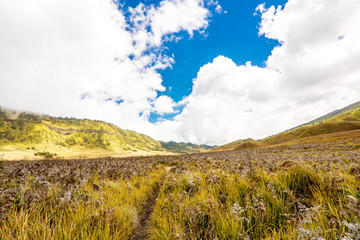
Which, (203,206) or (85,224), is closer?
(85,224)

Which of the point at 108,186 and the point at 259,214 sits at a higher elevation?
the point at 108,186

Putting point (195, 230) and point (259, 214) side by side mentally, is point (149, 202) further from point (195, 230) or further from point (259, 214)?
Answer: point (259, 214)

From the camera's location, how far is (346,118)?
440ft

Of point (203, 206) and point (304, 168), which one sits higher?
point (304, 168)

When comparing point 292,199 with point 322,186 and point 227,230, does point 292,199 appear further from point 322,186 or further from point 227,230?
point 227,230

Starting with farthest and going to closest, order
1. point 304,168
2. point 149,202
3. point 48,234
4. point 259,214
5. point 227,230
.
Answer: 1. point 149,202
2. point 304,168
3. point 259,214
4. point 227,230
5. point 48,234

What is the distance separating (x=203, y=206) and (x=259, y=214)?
1.29 m

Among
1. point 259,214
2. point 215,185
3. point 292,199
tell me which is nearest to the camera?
point 259,214

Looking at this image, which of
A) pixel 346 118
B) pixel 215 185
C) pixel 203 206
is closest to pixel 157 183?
pixel 215 185

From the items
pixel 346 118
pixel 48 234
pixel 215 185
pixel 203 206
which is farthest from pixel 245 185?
pixel 346 118

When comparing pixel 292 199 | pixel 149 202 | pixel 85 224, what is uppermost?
pixel 85 224

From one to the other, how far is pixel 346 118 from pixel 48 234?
7705 inches

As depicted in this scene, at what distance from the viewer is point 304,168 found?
4.26 metres

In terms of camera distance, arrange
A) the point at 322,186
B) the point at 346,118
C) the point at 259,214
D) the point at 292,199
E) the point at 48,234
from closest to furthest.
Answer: the point at 48,234
the point at 259,214
the point at 292,199
the point at 322,186
the point at 346,118
